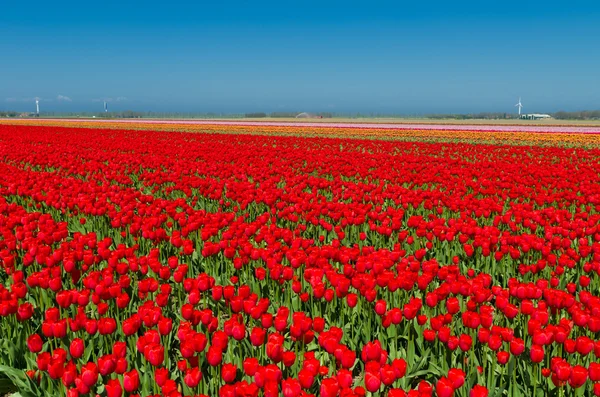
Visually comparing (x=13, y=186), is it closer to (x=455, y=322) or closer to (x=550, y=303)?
(x=455, y=322)

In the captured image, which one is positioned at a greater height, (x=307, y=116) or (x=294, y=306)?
(x=307, y=116)

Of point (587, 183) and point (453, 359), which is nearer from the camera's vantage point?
point (453, 359)

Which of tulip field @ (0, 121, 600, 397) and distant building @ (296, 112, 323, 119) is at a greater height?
distant building @ (296, 112, 323, 119)

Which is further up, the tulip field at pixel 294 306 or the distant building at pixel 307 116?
the distant building at pixel 307 116

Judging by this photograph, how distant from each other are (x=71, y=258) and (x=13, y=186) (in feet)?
19.1

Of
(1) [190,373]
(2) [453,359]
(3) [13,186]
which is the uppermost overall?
(3) [13,186]

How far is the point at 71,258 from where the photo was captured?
5.07 meters

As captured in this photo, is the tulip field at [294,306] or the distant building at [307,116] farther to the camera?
the distant building at [307,116]

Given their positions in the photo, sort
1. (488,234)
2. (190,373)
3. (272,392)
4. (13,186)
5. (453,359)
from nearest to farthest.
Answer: (272,392)
(190,373)
(453,359)
(488,234)
(13,186)

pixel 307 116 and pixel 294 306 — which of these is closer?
pixel 294 306

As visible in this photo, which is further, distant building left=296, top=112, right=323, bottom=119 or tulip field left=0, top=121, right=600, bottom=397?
distant building left=296, top=112, right=323, bottom=119

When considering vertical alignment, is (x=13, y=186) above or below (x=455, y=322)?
above

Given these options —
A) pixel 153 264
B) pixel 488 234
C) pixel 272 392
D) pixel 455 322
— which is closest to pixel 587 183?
pixel 488 234

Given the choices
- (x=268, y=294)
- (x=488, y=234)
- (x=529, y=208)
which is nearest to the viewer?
(x=268, y=294)
